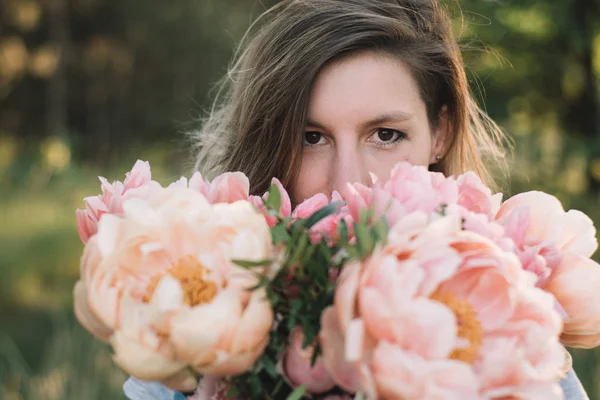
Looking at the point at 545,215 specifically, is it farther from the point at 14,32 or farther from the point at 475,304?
the point at 14,32

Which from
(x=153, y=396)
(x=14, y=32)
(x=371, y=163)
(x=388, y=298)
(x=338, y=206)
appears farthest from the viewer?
(x=14, y=32)

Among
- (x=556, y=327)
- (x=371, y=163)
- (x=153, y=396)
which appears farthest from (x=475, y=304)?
(x=153, y=396)

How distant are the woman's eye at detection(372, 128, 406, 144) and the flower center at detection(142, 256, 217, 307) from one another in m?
0.93

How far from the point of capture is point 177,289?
624 mm

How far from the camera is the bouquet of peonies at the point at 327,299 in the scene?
1.95 feet

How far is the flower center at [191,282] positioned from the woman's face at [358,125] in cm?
78

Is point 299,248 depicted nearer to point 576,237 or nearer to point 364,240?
point 364,240

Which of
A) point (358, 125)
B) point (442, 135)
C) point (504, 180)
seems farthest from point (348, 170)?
point (504, 180)

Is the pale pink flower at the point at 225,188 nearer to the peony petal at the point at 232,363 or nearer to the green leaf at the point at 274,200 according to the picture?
the green leaf at the point at 274,200

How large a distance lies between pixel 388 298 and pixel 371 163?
0.91 meters

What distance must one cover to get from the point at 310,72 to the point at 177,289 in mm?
1053

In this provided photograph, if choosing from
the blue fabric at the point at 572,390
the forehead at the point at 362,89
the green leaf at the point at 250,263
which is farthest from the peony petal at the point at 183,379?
the blue fabric at the point at 572,390

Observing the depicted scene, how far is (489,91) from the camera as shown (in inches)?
161

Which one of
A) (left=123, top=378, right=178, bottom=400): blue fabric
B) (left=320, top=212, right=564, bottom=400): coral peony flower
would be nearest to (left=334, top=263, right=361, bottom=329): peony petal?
(left=320, top=212, right=564, bottom=400): coral peony flower
